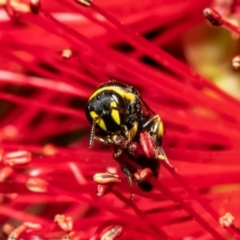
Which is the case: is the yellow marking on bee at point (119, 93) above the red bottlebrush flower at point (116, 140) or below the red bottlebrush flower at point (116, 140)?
above

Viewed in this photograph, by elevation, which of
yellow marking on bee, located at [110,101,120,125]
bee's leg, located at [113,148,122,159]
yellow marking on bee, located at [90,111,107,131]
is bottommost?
bee's leg, located at [113,148,122,159]

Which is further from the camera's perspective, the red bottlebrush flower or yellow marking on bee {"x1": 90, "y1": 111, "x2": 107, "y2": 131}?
the red bottlebrush flower

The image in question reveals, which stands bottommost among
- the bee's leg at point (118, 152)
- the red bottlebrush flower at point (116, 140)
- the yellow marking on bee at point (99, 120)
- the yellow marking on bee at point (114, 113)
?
the red bottlebrush flower at point (116, 140)

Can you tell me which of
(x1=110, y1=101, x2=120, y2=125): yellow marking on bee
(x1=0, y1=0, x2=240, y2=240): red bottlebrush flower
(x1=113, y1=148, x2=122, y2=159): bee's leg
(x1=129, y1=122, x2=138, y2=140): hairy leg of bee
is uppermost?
(x1=110, y1=101, x2=120, y2=125): yellow marking on bee

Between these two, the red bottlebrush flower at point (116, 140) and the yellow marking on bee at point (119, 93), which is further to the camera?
the red bottlebrush flower at point (116, 140)

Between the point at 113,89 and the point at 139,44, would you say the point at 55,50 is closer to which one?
the point at 139,44

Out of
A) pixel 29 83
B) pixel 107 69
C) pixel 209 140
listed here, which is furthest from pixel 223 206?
pixel 29 83

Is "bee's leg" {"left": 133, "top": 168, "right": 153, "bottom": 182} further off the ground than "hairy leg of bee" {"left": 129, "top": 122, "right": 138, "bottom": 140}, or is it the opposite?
"hairy leg of bee" {"left": 129, "top": 122, "right": 138, "bottom": 140}
